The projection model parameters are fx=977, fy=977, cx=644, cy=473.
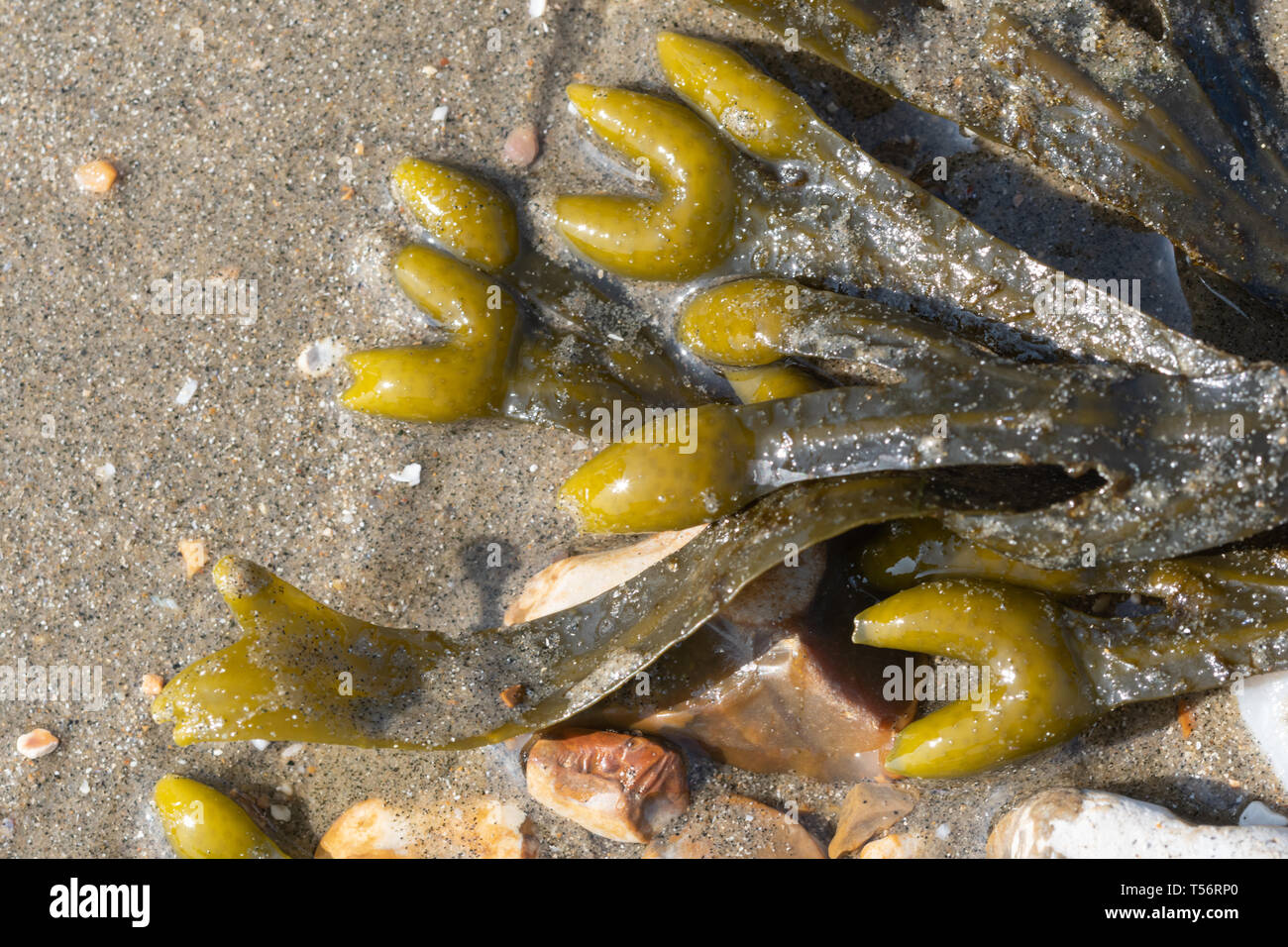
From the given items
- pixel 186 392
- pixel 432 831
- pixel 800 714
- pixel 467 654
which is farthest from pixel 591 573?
pixel 186 392

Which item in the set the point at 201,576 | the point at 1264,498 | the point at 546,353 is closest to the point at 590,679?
the point at 546,353

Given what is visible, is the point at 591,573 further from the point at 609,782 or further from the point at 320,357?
the point at 320,357

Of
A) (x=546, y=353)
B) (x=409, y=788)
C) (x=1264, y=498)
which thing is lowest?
(x=409, y=788)

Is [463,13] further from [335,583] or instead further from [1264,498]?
[1264,498]

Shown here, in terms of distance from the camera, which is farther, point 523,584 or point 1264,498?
point 523,584

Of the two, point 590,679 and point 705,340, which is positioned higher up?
point 705,340
